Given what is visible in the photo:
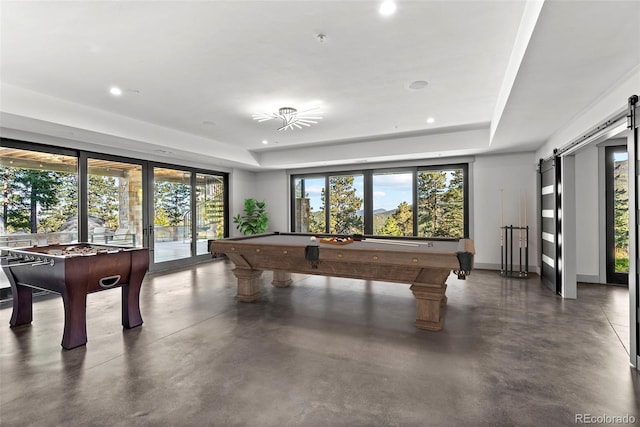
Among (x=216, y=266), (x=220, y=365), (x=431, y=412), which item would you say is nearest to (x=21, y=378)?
(x=220, y=365)

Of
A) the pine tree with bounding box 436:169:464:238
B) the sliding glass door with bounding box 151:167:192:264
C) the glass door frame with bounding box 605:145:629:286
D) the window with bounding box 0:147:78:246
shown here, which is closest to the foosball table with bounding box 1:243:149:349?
the window with bounding box 0:147:78:246

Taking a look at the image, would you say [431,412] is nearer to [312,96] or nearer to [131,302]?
[131,302]

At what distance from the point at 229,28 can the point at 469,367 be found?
11.1 feet

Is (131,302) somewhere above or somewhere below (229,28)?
below

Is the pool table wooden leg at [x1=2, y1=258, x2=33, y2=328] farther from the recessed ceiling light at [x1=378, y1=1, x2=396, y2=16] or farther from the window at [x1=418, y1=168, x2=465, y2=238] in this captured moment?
the window at [x1=418, y1=168, x2=465, y2=238]

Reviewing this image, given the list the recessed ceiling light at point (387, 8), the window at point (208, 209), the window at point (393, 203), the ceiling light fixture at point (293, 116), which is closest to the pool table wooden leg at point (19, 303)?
the ceiling light fixture at point (293, 116)

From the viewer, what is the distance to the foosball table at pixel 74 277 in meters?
2.97

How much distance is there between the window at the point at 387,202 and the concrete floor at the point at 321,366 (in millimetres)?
3049

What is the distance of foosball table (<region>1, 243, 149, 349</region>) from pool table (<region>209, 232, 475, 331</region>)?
118 cm

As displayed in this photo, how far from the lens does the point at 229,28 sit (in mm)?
2594

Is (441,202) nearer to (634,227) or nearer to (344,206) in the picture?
(344,206)

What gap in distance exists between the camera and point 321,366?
265cm

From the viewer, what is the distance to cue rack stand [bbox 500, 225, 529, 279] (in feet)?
19.8

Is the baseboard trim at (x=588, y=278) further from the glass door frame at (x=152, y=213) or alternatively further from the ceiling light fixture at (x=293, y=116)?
the glass door frame at (x=152, y=213)
